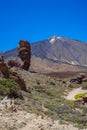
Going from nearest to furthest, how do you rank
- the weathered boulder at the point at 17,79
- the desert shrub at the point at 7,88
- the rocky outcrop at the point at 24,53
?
the desert shrub at the point at 7,88 → the weathered boulder at the point at 17,79 → the rocky outcrop at the point at 24,53

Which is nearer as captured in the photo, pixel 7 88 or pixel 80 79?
→ pixel 7 88

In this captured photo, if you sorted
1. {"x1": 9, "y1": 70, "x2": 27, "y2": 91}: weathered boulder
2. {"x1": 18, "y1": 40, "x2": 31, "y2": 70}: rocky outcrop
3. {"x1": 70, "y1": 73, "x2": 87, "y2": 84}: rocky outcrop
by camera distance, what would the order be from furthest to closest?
{"x1": 18, "y1": 40, "x2": 31, "y2": 70}: rocky outcrop < {"x1": 70, "y1": 73, "x2": 87, "y2": 84}: rocky outcrop < {"x1": 9, "y1": 70, "x2": 27, "y2": 91}: weathered boulder

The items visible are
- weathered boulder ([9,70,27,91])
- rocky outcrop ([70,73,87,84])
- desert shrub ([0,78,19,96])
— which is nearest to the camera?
desert shrub ([0,78,19,96])

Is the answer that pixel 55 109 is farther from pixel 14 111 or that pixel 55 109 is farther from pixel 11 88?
pixel 14 111

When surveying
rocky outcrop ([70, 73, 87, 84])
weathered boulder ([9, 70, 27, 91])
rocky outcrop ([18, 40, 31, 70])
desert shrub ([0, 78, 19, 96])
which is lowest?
desert shrub ([0, 78, 19, 96])

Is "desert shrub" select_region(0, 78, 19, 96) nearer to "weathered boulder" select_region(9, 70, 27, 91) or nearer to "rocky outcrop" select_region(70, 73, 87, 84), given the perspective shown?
"weathered boulder" select_region(9, 70, 27, 91)

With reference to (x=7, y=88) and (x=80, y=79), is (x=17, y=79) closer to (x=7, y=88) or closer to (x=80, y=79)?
(x=7, y=88)

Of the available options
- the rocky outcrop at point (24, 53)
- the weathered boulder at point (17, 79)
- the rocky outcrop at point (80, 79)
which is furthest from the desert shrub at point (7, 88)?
the rocky outcrop at point (24, 53)

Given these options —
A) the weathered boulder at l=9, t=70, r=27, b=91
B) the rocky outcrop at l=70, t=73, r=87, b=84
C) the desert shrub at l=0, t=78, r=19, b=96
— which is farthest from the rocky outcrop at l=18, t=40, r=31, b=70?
the desert shrub at l=0, t=78, r=19, b=96

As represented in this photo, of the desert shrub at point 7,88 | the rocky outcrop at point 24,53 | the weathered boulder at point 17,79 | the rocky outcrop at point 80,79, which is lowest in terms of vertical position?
the desert shrub at point 7,88

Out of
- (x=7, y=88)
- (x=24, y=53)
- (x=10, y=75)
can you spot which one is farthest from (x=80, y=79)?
(x=7, y=88)

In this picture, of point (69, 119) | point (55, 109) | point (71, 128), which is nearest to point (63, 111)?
point (55, 109)

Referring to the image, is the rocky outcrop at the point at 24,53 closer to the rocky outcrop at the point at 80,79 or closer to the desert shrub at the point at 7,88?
the rocky outcrop at the point at 80,79

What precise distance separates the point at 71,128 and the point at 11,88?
26.4ft
